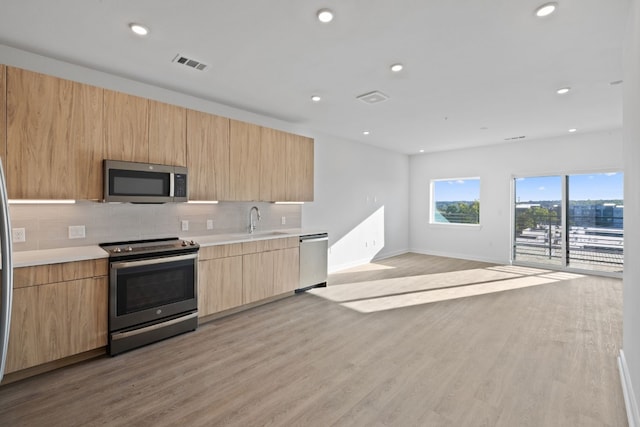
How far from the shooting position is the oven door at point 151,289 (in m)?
2.83

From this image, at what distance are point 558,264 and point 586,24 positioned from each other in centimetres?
567

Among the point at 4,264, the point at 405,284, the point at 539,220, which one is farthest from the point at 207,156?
the point at 539,220

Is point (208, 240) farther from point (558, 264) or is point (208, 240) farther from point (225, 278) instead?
point (558, 264)

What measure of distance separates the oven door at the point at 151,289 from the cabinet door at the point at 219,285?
11 cm

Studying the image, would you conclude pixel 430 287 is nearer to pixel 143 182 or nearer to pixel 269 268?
pixel 269 268

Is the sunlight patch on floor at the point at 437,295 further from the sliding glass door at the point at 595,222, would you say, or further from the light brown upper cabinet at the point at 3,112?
the light brown upper cabinet at the point at 3,112

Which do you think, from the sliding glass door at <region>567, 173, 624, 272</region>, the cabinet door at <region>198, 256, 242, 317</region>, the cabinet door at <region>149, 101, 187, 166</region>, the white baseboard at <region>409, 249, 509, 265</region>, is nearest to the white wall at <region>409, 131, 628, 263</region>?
the white baseboard at <region>409, 249, 509, 265</region>

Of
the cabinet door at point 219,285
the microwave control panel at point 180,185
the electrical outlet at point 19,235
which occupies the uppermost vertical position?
the microwave control panel at point 180,185

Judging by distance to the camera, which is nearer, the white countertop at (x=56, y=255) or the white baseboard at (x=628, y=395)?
the white baseboard at (x=628, y=395)

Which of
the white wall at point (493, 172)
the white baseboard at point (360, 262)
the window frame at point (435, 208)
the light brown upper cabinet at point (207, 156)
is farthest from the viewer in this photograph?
the window frame at point (435, 208)

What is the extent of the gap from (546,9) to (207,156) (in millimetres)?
3562

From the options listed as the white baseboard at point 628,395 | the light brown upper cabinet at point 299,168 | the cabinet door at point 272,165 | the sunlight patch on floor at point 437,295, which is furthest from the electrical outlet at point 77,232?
the white baseboard at point 628,395

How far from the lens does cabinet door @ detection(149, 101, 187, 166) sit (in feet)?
11.0

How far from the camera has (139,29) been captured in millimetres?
2537
